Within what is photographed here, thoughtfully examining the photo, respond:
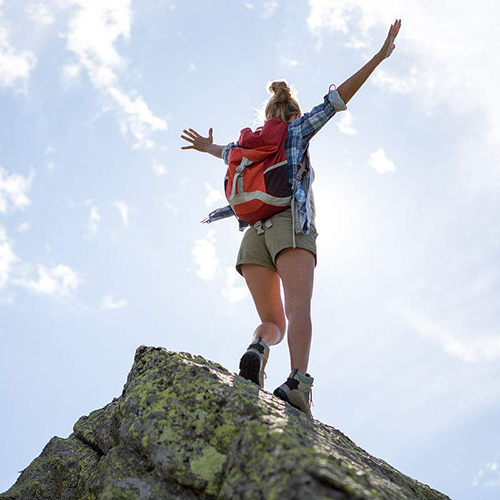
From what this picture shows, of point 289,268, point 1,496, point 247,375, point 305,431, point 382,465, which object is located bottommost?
point 1,496

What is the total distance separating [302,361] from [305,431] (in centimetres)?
138

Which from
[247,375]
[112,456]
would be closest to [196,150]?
[247,375]

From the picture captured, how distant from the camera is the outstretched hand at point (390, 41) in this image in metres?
6.38

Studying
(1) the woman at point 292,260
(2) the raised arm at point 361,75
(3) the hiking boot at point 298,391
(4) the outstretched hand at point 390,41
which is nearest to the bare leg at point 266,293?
(1) the woman at point 292,260

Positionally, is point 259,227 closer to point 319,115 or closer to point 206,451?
point 319,115

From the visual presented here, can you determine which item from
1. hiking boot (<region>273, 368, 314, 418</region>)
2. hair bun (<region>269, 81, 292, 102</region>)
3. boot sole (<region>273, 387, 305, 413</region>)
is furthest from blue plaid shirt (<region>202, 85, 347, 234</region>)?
boot sole (<region>273, 387, 305, 413</region>)

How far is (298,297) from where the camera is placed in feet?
18.3

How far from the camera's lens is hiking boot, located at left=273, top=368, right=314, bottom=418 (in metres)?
5.04

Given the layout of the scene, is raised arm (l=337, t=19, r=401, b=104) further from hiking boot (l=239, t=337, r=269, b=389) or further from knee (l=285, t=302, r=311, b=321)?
hiking boot (l=239, t=337, r=269, b=389)

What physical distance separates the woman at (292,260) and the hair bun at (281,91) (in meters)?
0.11

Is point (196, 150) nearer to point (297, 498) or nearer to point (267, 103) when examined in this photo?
point (267, 103)

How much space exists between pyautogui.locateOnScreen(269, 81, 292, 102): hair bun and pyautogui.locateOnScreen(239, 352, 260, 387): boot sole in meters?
3.28

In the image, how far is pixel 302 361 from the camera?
5.30 metres

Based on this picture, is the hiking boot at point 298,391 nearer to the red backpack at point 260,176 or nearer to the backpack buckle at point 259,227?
the backpack buckle at point 259,227
